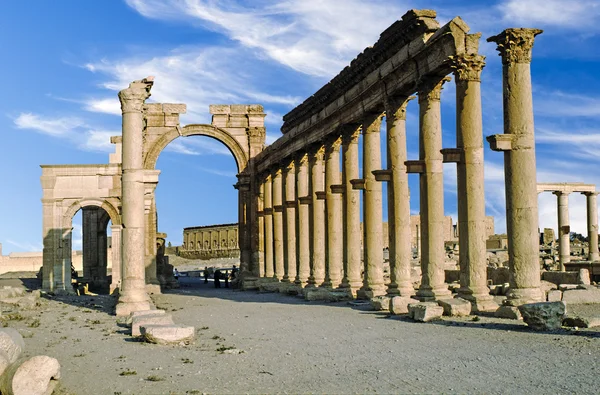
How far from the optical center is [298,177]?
3491 centimetres

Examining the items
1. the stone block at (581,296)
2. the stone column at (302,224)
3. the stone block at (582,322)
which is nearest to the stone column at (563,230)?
the stone column at (302,224)

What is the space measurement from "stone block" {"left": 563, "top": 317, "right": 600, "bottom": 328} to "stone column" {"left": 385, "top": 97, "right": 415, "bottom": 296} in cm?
768

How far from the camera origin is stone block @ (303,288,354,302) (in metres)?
25.7

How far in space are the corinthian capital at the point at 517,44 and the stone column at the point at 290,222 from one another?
1920cm

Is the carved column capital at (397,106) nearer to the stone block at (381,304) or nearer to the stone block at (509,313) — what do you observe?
the stone block at (381,304)

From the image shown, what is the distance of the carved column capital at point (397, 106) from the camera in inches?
893

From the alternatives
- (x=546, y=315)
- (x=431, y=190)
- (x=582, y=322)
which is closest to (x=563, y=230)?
(x=431, y=190)

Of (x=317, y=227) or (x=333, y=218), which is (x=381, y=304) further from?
(x=317, y=227)

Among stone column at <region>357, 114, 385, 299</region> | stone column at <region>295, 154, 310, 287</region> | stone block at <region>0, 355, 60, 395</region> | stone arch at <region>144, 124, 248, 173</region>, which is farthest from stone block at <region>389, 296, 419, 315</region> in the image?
stone arch at <region>144, 124, 248, 173</region>

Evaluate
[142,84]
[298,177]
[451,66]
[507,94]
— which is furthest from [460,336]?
[298,177]

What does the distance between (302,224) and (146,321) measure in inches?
738

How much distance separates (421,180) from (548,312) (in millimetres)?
7010

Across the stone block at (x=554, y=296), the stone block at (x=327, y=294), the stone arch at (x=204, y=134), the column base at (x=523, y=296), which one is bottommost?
the stone block at (x=327, y=294)

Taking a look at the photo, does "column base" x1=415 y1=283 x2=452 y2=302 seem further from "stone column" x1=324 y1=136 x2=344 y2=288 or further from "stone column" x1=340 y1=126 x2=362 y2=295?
"stone column" x1=324 y1=136 x2=344 y2=288
